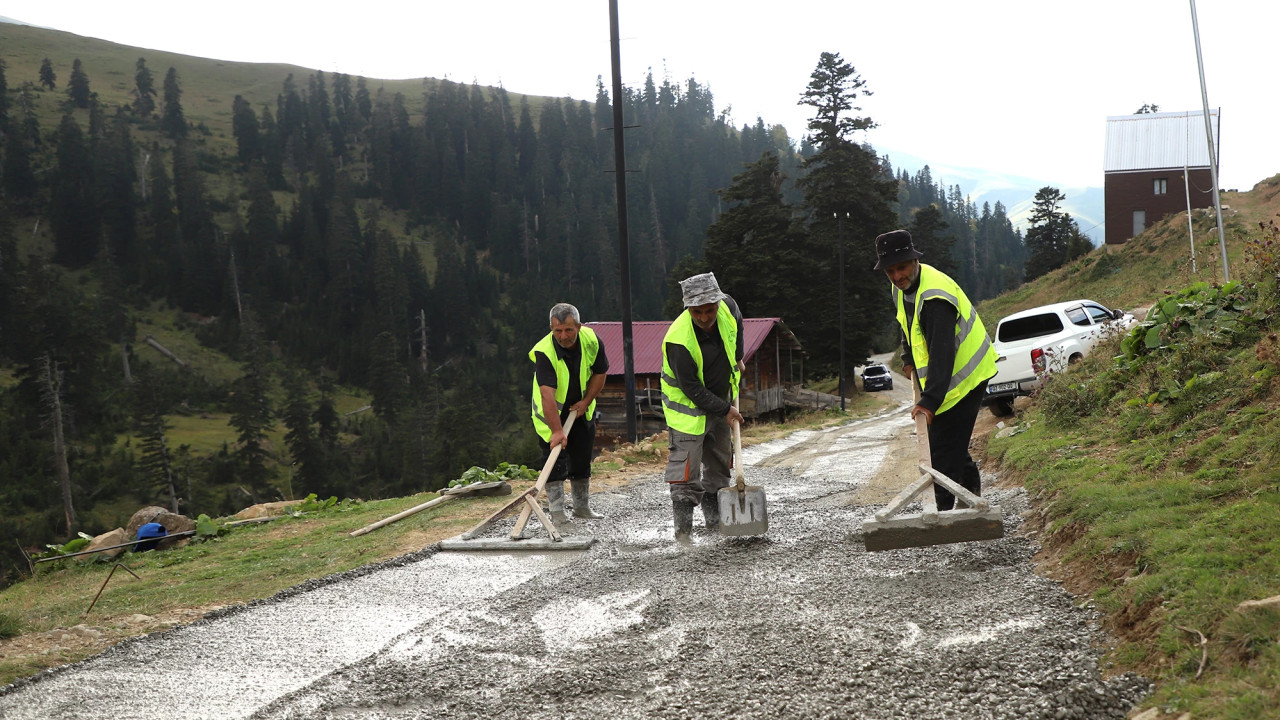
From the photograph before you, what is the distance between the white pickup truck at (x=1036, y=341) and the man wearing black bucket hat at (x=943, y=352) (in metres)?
9.56

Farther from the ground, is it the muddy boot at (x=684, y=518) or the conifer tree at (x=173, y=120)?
the conifer tree at (x=173, y=120)

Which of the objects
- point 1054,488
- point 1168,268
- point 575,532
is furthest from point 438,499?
point 1168,268

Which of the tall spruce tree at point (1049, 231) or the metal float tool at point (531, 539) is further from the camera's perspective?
the tall spruce tree at point (1049, 231)

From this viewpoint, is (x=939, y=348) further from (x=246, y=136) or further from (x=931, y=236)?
(x=246, y=136)

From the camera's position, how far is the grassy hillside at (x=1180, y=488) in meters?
3.16

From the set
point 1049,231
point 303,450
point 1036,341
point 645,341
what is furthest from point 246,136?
point 1036,341

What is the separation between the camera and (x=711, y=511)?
750cm

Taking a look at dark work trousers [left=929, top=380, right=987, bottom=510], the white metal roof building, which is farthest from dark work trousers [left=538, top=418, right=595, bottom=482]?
the white metal roof building

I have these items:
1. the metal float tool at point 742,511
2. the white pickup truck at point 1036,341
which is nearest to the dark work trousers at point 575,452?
the metal float tool at point 742,511

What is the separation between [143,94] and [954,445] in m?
167

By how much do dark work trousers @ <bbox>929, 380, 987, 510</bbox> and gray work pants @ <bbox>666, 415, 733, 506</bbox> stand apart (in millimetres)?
1773

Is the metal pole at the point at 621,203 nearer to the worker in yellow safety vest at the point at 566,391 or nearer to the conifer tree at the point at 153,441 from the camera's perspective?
the worker in yellow safety vest at the point at 566,391

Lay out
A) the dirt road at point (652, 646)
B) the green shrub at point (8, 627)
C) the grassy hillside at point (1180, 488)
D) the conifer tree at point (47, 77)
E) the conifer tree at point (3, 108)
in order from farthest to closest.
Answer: the conifer tree at point (47, 77)
the conifer tree at point (3, 108)
the green shrub at point (8, 627)
the dirt road at point (652, 646)
the grassy hillside at point (1180, 488)

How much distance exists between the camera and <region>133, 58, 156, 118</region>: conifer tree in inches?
5595
